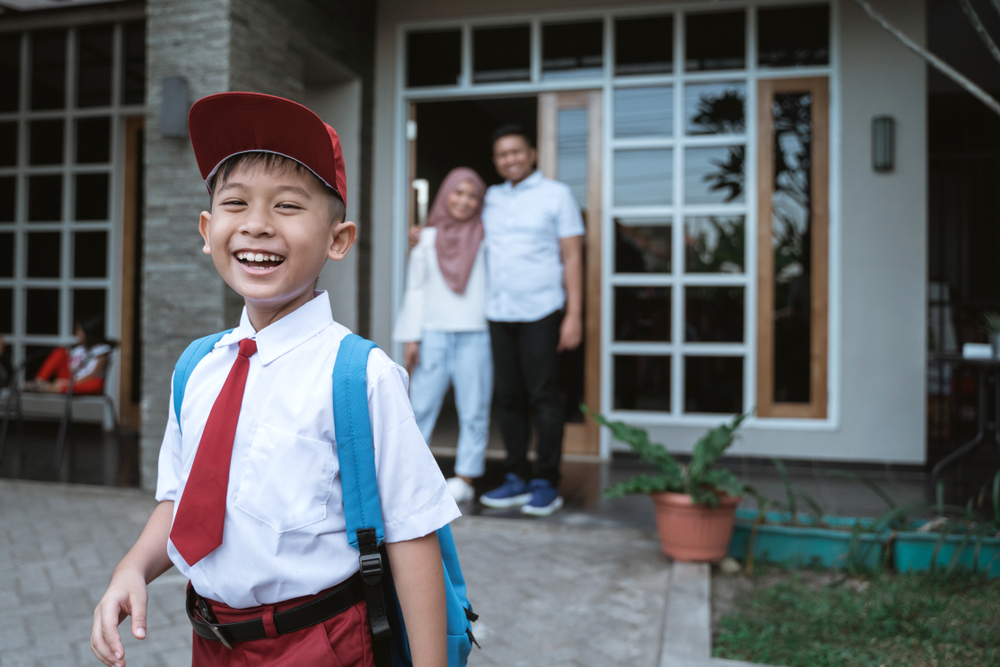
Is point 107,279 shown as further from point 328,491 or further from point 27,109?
point 328,491

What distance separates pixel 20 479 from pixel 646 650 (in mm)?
3939

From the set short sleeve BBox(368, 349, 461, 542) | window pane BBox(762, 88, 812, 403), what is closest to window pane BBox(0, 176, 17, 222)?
window pane BBox(762, 88, 812, 403)

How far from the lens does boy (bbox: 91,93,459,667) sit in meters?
1.06

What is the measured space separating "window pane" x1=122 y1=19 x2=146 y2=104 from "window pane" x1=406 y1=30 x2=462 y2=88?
2.53m

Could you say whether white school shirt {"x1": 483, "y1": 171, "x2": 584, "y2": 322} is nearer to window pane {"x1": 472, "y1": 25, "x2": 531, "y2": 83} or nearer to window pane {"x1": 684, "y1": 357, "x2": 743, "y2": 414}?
window pane {"x1": 684, "y1": 357, "x2": 743, "y2": 414}

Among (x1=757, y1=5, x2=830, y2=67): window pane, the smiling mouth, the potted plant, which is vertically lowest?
the potted plant

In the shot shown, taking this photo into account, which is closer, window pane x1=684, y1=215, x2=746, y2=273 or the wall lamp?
the wall lamp

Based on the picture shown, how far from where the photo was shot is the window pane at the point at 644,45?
17.9 ft

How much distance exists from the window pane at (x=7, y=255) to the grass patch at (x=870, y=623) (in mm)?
7132

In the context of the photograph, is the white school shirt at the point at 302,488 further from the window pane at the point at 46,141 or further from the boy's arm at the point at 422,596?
the window pane at the point at 46,141

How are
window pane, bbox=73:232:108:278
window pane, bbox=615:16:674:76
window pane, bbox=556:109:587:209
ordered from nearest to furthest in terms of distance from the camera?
window pane, bbox=615:16:674:76 → window pane, bbox=556:109:587:209 → window pane, bbox=73:232:108:278

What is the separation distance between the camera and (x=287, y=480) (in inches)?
41.5

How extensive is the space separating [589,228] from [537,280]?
1666 millimetres

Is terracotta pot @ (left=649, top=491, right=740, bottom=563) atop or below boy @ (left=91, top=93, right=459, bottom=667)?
below
